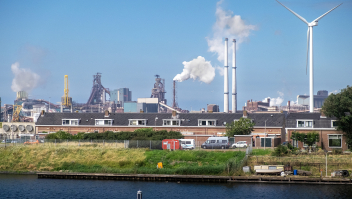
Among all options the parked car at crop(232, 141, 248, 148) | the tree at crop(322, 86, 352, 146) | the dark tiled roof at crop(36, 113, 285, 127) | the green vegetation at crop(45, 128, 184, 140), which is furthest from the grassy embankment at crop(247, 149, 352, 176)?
the dark tiled roof at crop(36, 113, 285, 127)

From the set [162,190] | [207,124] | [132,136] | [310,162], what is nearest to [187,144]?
[132,136]

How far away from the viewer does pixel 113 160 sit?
57.8m

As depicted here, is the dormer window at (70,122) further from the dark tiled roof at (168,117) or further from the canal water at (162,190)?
the canal water at (162,190)

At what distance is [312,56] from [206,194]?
75417mm

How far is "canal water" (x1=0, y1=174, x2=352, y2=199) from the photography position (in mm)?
42641

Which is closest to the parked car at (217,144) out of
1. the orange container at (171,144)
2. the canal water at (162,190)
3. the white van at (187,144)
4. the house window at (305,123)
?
the white van at (187,144)

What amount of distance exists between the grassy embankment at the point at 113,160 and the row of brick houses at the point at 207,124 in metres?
17.3

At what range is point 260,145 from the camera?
71312 mm

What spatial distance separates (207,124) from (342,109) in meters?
27.0

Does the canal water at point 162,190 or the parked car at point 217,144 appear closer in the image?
the canal water at point 162,190

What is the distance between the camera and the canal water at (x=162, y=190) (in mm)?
42641

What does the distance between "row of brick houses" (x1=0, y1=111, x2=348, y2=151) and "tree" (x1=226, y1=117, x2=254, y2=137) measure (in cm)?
184

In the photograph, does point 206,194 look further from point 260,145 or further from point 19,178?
point 260,145

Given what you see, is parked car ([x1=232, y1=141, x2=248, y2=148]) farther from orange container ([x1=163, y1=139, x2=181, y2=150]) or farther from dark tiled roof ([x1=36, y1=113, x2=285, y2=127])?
dark tiled roof ([x1=36, y1=113, x2=285, y2=127])
